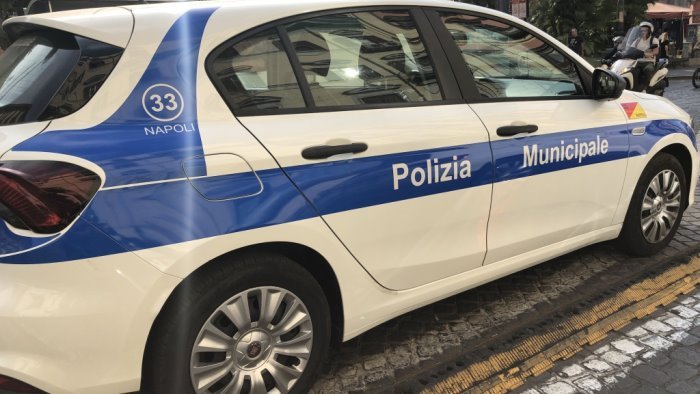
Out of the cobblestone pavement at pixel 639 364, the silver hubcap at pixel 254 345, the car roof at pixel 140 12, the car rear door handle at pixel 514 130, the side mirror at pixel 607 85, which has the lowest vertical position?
the cobblestone pavement at pixel 639 364

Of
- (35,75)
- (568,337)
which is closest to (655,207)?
(568,337)

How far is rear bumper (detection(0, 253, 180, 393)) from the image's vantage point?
1644 millimetres

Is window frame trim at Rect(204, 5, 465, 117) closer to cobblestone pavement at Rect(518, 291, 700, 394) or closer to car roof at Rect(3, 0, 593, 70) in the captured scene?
car roof at Rect(3, 0, 593, 70)

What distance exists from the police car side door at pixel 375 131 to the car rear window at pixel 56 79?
1.28ft

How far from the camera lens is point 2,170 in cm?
164

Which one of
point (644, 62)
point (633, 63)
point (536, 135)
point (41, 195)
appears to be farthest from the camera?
point (644, 62)

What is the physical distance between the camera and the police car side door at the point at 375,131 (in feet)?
6.89

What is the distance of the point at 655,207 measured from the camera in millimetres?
3629

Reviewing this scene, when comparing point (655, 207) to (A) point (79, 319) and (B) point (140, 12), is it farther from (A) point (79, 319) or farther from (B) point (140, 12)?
(A) point (79, 319)

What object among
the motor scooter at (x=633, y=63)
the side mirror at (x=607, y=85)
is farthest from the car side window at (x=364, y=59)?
the motor scooter at (x=633, y=63)

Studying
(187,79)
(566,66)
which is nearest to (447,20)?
(566,66)

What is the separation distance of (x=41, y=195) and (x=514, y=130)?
2047mm

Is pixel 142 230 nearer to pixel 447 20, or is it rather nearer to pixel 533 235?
pixel 447 20

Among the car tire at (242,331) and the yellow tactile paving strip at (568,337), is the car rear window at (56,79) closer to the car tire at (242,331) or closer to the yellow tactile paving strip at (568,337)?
the car tire at (242,331)
